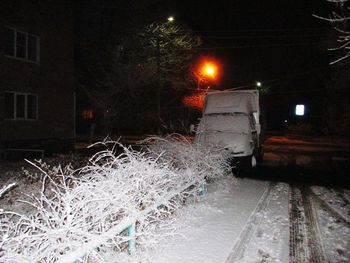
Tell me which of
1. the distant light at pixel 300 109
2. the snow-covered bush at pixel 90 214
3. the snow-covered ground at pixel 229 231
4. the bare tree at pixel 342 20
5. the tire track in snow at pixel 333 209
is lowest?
the tire track in snow at pixel 333 209

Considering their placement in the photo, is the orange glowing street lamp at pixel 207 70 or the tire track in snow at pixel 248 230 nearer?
the tire track in snow at pixel 248 230

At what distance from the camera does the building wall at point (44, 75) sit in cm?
1911

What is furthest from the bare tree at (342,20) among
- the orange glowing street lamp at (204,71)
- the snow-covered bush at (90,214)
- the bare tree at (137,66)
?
the orange glowing street lamp at (204,71)

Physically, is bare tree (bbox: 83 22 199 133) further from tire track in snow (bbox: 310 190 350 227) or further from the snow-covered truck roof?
tire track in snow (bbox: 310 190 350 227)

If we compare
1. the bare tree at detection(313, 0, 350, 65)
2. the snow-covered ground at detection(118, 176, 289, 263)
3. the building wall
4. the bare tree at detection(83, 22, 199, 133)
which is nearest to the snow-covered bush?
the snow-covered ground at detection(118, 176, 289, 263)

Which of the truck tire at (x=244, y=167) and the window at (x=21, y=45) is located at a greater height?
the window at (x=21, y=45)

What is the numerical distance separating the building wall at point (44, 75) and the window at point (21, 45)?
0.93ft

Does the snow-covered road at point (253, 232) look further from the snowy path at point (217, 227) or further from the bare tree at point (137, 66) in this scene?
the bare tree at point (137, 66)

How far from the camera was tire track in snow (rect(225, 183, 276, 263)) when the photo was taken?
18.8ft

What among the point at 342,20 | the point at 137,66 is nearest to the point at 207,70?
the point at 137,66

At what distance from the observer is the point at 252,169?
16.1m

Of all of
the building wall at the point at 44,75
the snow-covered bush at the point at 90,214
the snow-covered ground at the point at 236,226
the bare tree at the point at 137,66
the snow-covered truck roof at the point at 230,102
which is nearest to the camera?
the snow-covered bush at the point at 90,214

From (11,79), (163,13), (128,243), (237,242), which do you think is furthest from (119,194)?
(163,13)

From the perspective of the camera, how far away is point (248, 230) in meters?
7.04
